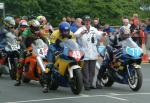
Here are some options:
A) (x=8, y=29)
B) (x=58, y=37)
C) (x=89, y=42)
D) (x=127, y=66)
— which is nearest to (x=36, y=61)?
(x=58, y=37)

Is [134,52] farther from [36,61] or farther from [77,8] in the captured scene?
[77,8]

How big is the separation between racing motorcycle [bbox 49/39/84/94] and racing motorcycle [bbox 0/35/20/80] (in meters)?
3.52

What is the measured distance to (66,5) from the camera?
52.0 meters

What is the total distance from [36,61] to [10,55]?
9.36 feet

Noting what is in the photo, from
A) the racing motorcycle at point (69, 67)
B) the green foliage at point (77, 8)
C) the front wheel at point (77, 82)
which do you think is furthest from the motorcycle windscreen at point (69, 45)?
the green foliage at point (77, 8)

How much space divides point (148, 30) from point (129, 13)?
109ft

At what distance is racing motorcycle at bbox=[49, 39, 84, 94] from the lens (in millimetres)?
13523

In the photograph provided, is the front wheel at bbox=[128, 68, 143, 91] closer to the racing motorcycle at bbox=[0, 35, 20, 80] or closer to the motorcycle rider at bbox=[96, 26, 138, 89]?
the motorcycle rider at bbox=[96, 26, 138, 89]

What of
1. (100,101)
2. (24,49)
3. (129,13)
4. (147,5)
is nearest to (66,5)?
(129,13)

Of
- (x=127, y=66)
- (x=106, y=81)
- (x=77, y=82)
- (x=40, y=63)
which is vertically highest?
(x=40, y=63)

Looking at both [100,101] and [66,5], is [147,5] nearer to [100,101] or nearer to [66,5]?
[66,5]

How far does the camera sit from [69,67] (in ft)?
45.0

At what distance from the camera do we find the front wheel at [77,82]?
1340 cm

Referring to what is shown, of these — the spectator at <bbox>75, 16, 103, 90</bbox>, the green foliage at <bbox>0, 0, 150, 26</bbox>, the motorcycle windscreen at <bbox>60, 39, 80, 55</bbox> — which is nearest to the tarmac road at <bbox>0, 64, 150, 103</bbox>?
the spectator at <bbox>75, 16, 103, 90</bbox>
